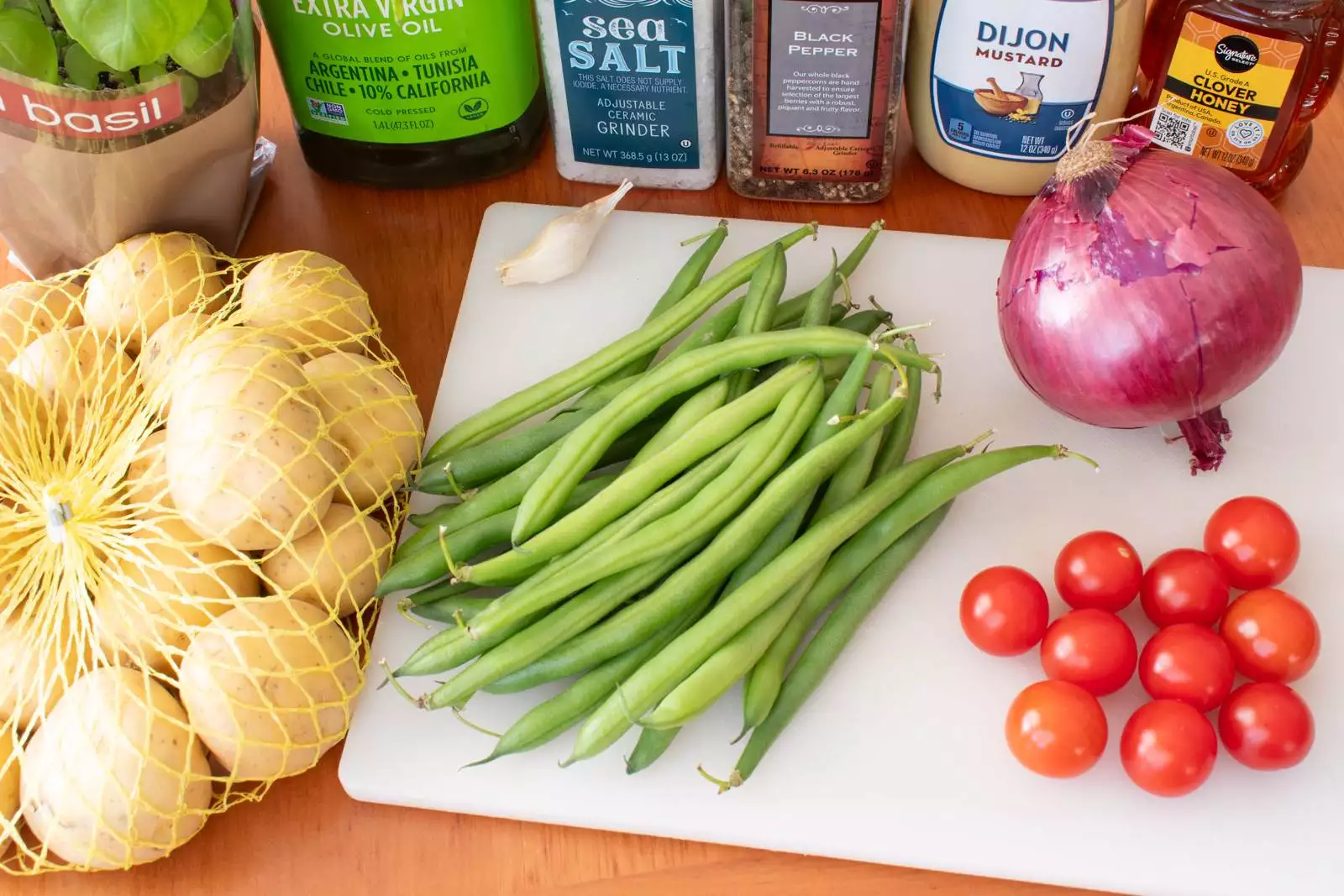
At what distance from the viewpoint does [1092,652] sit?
3.07 ft

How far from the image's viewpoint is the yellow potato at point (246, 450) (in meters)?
0.90

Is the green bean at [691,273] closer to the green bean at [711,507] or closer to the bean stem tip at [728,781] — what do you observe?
the green bean at [711,507]

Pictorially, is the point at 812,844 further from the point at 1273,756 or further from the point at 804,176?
the point at 804,176

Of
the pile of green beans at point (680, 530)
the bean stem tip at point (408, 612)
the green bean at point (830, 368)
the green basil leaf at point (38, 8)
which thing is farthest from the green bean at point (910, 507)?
the green basil leaf at point (38, 8)

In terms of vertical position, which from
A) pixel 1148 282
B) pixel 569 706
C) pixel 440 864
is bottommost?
pixel 440 864

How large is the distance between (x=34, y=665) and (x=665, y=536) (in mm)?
490

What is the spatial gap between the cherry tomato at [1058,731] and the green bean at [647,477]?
32cm

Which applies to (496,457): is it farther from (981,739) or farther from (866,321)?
(981,739)

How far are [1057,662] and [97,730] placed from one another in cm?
72

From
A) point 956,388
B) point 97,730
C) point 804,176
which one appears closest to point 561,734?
point 97,730

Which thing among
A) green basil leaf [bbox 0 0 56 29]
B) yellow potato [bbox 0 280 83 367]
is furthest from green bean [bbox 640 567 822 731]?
green basil leaf [bbox 0 0 56 29]

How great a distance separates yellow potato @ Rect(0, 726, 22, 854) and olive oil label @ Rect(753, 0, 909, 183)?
891mm

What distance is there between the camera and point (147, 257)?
1101mm

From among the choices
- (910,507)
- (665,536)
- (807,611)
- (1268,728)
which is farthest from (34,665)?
(1268,728)
